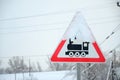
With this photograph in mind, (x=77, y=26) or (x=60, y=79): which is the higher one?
(x=77, y=26)

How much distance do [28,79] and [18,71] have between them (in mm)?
8481

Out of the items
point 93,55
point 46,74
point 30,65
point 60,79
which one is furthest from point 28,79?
point 93,55

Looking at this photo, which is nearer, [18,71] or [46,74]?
[46,74]

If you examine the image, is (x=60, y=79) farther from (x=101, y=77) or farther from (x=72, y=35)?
(x=72, y=35)

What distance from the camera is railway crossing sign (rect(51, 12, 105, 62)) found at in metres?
3.71

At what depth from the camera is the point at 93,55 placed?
3834 mm

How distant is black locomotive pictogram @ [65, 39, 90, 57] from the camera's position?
12.1ft

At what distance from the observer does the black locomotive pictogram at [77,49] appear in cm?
368

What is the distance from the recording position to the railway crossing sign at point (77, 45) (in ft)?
12.2

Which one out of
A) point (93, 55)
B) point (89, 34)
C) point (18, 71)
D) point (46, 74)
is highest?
point (89, 34)

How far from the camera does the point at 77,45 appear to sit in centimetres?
369

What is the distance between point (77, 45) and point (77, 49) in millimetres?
42

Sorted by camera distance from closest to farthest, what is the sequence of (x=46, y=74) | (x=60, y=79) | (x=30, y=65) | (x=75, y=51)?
1. (x=75, y=51)
2. (x=60, y=79)
3. (x=46, y=74)
4. (x=30, y=65)

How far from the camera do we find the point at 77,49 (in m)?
3.68
